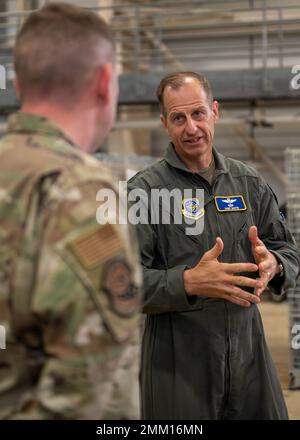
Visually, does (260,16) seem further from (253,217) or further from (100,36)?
(100,36)

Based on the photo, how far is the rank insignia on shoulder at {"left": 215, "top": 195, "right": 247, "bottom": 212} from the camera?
Answer: 201 centimetres

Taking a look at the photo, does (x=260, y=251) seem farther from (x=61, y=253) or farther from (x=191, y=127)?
(x=61, y=253)

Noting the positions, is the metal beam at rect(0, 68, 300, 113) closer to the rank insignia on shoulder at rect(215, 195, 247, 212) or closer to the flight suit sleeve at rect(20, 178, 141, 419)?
the rank insignia on shoulder at rect(215, 195, 247, 212)

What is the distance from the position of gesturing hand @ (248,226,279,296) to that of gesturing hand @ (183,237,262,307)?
2.4 inches

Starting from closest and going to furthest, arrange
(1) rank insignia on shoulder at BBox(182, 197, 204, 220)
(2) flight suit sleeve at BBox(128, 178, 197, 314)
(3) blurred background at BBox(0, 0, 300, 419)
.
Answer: (2) flight suit sleeve at BBox(128, 178, 197, 314), (1) rank insignia on shoulder at BBox(182, 197, 204, 220), (3) blurred background at BBox(0, 0, 300, 419)

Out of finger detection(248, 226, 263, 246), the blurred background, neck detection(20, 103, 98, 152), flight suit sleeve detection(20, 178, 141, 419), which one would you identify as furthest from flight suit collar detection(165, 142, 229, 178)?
the blurred background

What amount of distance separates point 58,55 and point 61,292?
433mm

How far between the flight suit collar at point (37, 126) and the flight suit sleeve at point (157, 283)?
2.72 feet

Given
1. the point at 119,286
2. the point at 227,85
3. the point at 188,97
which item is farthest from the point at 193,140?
the point at 227,85

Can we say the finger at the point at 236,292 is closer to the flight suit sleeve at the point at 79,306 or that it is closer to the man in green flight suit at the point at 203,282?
the man in green flight suit at the point at 203,282
